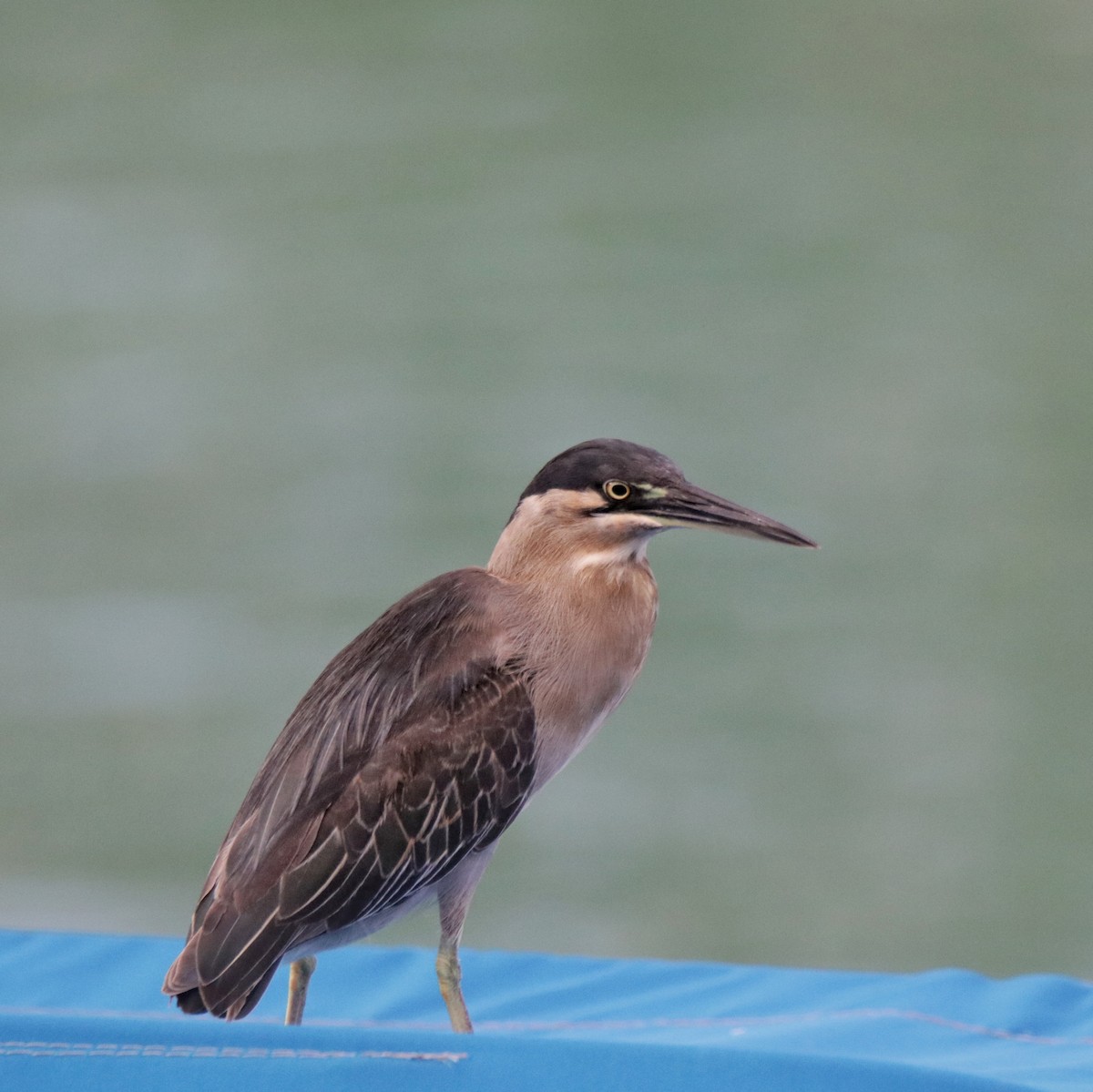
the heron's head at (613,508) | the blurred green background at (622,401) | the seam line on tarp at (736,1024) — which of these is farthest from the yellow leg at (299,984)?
the blurred green background at (622,401)

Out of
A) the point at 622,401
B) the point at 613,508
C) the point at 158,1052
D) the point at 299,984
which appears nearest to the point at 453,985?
the point at 299,984

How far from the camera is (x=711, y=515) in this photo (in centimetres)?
149

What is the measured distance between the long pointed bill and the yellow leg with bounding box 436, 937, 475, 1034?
474 mm

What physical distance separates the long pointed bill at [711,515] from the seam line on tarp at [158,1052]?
22.6 inches

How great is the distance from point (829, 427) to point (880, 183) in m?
0.91

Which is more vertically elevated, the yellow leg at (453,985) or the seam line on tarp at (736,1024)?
the yellow leg at (453,985)

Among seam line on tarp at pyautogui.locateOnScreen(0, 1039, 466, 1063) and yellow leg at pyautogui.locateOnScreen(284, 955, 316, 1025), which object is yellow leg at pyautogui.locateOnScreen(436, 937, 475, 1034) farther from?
seam line on tarp at pyautogui.locateOnScreen(0, 1039, 466, 1063)

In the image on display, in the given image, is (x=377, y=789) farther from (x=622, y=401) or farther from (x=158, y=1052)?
(x=622, y=401)

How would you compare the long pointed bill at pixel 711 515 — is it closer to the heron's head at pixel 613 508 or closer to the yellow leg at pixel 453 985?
the heron's head at pixel 613 508

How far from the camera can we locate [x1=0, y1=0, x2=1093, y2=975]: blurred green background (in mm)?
4215

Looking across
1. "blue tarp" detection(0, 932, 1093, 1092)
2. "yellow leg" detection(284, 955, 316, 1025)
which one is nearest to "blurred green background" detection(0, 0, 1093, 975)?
"blue tarp" detection(0, 932, 1093, 1092)

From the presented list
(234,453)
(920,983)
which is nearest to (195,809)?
(234,453)

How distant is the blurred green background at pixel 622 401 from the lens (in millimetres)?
4215

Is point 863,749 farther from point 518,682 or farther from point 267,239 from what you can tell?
point 518,682
